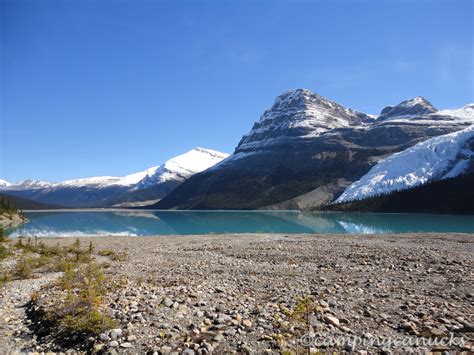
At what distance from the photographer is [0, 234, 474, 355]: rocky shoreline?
1052cm

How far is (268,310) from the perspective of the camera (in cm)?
1307

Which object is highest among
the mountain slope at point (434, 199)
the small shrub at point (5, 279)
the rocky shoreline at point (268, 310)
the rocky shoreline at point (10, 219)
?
the mountain slope at point (434, 199)

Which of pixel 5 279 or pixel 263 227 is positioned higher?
pixel 5 279

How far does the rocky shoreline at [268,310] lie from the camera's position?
10.5m

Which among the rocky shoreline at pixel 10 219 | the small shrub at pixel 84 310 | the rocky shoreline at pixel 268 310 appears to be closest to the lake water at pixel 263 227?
the rocky shoreline at pixel 10 219

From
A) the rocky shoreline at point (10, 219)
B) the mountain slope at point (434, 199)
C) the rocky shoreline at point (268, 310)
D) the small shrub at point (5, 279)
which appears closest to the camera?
the rocky shoreline at point (268, 310)

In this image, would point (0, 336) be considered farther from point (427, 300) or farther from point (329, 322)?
point (427, 300)

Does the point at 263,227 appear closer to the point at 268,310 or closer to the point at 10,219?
the point at 268,310

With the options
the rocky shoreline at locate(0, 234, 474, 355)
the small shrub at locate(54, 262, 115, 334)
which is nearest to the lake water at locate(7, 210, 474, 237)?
the rocky shoreline at locate(0, 234, 474, 355)

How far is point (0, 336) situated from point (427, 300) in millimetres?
16956

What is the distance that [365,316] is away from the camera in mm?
12461

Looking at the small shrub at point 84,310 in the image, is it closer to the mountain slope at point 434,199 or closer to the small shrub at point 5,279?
the small shrub at point 5,279

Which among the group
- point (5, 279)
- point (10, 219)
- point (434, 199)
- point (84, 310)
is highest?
point (434, 199)

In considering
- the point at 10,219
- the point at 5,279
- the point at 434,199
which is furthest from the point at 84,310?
the point at 434,199
